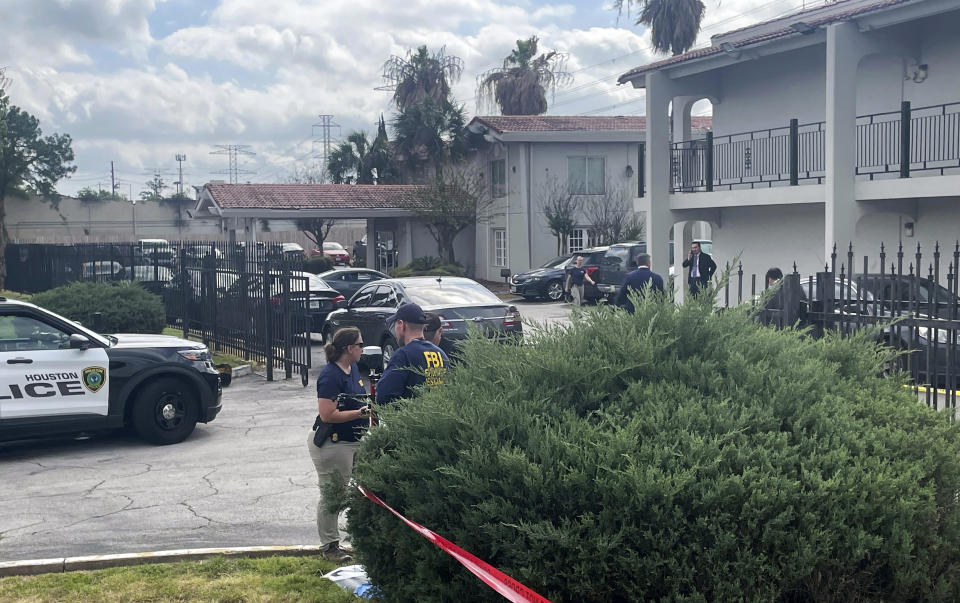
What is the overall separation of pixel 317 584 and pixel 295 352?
32.7ft

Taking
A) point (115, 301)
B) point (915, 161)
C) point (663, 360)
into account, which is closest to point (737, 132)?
point (915, 161)

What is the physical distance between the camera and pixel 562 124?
39438 millimetres

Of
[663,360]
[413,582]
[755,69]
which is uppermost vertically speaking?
[755,69]

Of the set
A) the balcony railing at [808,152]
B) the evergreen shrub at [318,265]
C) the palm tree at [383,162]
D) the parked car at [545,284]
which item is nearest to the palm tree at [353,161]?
the palm tree at [383,162]

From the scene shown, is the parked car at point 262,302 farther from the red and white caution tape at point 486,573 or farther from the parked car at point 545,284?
the parked car at point 545,284

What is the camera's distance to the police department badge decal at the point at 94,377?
1003 cm

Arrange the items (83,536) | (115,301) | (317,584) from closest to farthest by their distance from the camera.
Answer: (317,584) → (83,536) → (115,301)

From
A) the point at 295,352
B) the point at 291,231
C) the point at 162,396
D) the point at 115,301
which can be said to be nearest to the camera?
the point at 162,396

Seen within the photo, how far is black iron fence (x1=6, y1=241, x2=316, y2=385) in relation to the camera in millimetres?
15289

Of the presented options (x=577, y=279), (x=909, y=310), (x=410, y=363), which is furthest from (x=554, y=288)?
(x=410, y=363)

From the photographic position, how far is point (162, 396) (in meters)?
10.5

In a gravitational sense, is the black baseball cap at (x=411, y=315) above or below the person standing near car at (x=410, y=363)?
above

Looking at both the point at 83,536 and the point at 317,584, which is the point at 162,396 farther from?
the point at 317,584

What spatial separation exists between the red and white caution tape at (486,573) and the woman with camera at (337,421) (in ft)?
7.22
